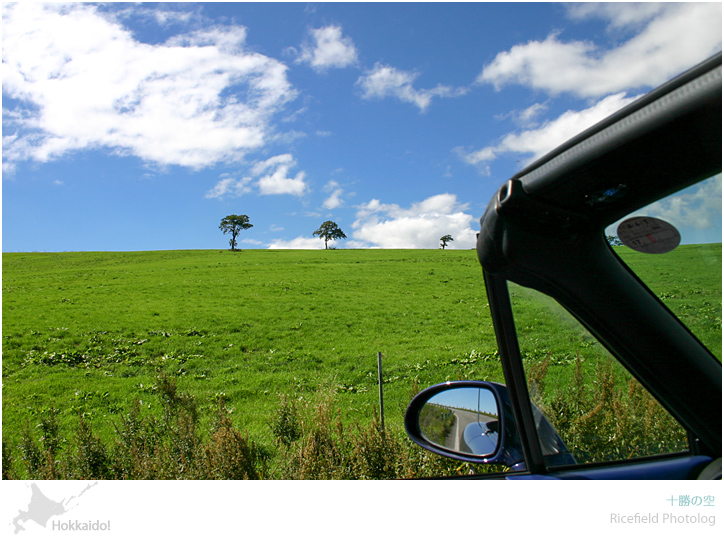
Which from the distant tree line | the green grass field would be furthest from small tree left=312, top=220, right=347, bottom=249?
the green grass field

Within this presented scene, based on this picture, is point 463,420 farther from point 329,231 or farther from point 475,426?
point 329,231

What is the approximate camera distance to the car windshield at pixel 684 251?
1.00m

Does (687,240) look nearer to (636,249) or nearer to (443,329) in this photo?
(636,249)

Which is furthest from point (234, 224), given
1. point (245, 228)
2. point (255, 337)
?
point (255, 337)

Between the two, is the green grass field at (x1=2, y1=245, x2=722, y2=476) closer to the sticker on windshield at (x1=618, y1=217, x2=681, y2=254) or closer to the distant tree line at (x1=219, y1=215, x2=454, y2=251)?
the sticker on windshield at (x1=618, y1=217, x2=681, y2=254)

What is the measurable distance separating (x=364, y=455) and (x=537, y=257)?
378 centimetres

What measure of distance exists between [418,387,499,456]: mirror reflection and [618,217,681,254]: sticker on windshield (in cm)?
91

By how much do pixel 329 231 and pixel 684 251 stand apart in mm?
89543

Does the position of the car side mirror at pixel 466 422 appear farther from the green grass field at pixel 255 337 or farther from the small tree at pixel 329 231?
the small tree at pixel 329 231

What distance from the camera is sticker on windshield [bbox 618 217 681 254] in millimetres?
1059

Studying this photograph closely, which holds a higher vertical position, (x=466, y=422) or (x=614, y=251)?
(x=614, y=251)

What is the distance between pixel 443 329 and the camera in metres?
17.8

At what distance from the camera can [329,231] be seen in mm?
89875

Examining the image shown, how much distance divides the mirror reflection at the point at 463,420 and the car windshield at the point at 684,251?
835mm
